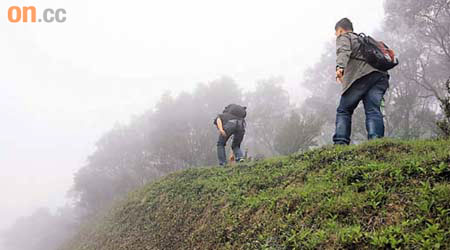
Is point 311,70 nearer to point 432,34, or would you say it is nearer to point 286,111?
point 286,111

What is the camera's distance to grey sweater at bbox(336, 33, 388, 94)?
512 centimetres

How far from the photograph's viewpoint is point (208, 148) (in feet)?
86.3

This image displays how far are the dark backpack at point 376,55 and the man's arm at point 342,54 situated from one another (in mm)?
197

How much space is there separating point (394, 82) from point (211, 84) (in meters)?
17.1

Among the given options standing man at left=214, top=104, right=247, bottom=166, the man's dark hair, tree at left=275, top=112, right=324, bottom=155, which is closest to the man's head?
the man's dark hair

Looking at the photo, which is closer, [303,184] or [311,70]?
[303,184]

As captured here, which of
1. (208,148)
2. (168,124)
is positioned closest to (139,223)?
(208,148)

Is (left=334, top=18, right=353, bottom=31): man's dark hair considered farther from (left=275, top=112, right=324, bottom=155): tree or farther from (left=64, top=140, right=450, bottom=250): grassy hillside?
(left=275, top=112, right=324, bottom=155): tree

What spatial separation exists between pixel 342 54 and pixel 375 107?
3.35 ft

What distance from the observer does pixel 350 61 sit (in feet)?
17.4

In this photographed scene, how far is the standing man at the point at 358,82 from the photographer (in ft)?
16.9

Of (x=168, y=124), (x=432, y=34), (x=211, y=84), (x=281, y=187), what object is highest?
(x=211, y=84)

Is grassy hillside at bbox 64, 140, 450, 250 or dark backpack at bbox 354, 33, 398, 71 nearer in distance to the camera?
grassy hillside at bbox 64, 140, 450, 250

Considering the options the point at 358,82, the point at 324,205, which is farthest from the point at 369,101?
the point at 324,205
